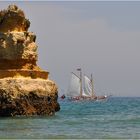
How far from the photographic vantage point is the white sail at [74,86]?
142 meters

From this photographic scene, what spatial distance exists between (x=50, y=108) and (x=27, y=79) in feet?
10.5

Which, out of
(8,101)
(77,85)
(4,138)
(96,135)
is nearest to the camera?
(4,138)

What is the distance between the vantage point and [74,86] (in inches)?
5620

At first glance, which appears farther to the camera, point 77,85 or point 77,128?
point 77,85

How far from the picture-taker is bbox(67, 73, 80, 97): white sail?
142250 mm

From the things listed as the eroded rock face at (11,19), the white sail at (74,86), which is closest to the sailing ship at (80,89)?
the white sail at (74,86)

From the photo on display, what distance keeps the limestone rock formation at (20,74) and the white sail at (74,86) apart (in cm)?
9629

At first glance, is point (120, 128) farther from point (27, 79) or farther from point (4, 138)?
point (27, 79)

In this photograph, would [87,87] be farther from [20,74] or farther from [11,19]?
[20,74]

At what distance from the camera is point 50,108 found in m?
44.1

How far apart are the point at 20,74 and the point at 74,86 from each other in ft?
327

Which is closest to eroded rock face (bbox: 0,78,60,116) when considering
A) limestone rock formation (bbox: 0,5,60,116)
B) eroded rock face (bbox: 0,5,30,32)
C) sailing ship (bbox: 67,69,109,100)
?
limestone rock formation (bbox: 0,5,60,116)

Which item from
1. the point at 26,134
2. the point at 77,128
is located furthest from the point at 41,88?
the point at 26,134

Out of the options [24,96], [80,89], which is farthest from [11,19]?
[80,89]
